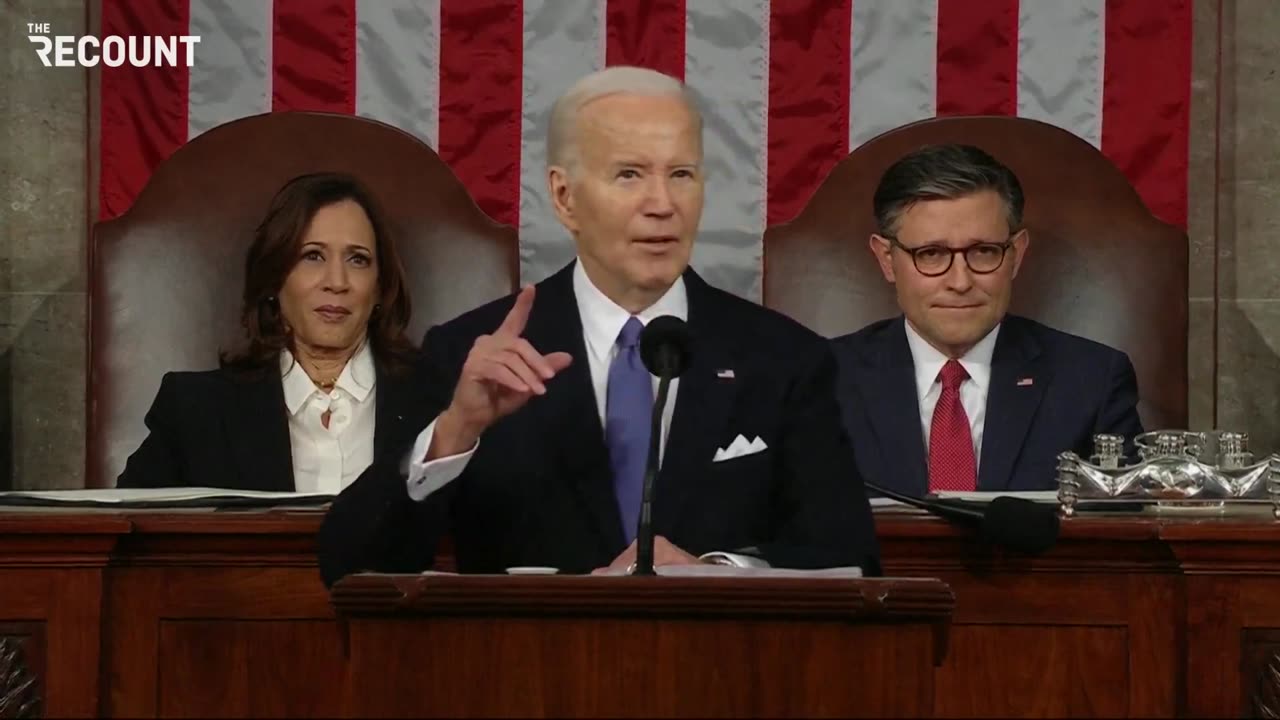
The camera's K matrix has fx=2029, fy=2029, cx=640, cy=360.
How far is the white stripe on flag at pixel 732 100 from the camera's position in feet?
17.6

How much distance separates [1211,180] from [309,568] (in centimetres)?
300

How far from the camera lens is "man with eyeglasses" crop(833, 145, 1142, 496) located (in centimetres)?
440

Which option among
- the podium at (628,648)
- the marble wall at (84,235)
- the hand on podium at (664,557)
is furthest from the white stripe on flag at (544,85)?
the podium at (628,648)

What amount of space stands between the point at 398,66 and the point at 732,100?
89 cm

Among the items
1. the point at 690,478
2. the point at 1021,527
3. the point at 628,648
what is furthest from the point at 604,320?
the point at 628,648

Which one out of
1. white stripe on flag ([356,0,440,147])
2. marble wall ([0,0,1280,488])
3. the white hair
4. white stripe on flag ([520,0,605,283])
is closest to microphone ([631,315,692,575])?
the white hair

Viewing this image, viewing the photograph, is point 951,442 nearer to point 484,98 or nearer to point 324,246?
point 324,246

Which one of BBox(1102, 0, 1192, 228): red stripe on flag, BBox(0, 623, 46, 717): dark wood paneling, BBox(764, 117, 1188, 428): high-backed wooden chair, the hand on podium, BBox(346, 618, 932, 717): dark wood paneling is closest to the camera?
BBox(346, 618, 932, 717): dark wood paneling

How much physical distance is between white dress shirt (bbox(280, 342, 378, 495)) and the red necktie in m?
1.24

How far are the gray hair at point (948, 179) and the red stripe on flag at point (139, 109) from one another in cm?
191

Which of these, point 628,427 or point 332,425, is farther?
point 332,425

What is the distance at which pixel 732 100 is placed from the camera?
538 centimetres

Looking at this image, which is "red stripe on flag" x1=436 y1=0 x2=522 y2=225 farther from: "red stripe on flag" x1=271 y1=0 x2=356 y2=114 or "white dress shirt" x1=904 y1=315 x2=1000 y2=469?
"white dress shirt" x1=904 y1=315 x2=1000 y2=469

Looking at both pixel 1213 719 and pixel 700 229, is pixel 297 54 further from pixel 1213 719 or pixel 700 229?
pixel 1213 719
